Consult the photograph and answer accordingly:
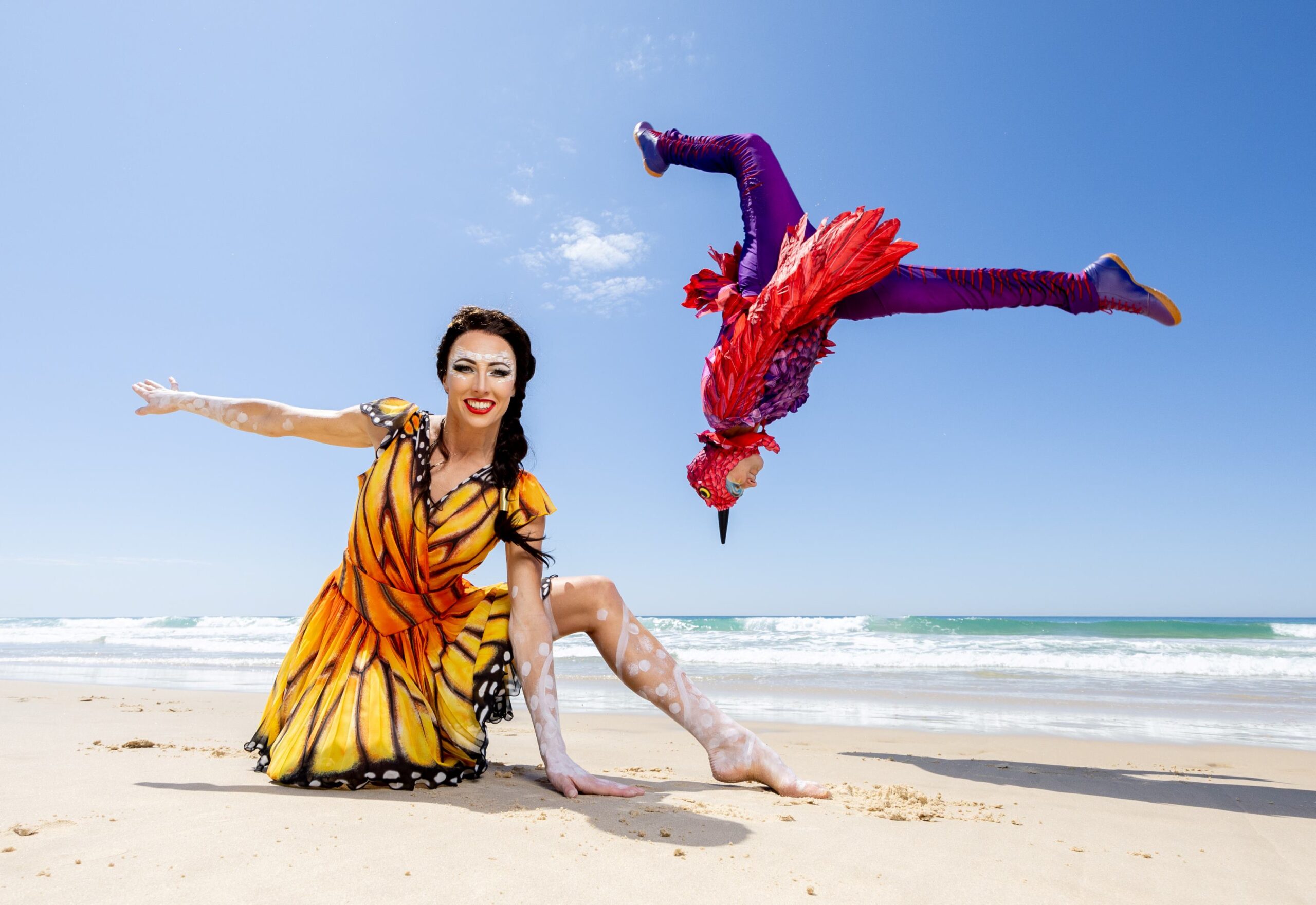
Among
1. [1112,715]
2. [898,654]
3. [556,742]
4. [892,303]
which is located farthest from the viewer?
[898,654]

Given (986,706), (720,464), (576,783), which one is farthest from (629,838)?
(986,706)

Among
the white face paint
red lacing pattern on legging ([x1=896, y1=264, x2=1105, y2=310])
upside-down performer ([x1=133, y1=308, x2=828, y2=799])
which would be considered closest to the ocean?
red lacing pattern on legging ([x1=896, y1=264, x2=1105, y2=310])

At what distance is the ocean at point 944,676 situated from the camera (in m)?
6.25

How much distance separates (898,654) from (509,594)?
11.6 metres

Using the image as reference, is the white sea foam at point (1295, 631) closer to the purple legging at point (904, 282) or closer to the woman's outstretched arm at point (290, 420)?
the purple legging at point (904, 282)

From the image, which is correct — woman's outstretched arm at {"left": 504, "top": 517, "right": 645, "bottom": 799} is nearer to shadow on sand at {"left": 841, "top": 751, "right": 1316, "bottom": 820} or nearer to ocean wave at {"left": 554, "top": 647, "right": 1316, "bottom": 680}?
shadow on sand at {"left": 841, "top": 751, "right": 1316, "bottom": 820}

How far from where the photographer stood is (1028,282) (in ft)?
13.7

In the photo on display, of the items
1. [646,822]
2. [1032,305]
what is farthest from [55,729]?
[1032,305]

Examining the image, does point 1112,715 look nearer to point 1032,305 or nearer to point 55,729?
point 1032,305

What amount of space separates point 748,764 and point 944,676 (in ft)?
26.8

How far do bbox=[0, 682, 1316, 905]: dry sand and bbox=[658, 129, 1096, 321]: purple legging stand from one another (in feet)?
7.89

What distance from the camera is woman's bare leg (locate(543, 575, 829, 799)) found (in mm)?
2770

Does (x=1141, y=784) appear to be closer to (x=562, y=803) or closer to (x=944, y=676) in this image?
(x=562, y=803)

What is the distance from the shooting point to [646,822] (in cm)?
220
